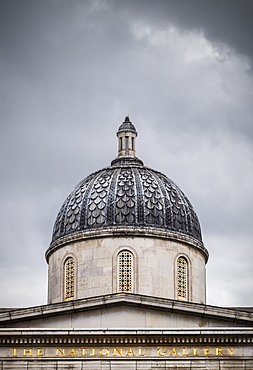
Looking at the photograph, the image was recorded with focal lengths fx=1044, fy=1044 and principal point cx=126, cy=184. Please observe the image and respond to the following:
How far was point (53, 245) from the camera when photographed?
178ft

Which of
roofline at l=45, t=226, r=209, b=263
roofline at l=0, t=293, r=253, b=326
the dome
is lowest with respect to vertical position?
roofline at l=0, t=293, r=253, b=326

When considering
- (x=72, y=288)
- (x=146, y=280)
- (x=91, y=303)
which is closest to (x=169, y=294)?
(x=146, y=280)

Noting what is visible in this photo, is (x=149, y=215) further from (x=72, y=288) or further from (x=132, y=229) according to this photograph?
(x=72, y=288)

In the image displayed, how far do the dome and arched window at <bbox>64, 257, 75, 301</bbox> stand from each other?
139cm

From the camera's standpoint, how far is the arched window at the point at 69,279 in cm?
5216

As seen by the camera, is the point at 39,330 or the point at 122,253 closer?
the point at 39,330

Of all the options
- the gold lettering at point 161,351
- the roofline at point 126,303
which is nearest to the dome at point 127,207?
the roofline at point 126,303

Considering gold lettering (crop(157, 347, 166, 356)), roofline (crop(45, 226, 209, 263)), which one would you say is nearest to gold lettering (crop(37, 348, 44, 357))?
gold lettering (crop(157, 347, 166, 356))

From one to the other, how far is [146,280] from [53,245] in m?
5.84

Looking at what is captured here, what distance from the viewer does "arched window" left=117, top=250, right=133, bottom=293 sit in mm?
51188

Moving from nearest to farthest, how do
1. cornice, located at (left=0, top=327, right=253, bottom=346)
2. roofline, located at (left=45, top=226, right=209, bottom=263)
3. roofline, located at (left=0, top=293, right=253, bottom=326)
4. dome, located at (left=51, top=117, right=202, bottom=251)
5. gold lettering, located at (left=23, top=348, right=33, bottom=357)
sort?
cornice, located at (left=0, top=327, right=253, bottom=346) → gold lettering, located at (left=23, top=348, right=33, bottom=357) → roofline, located at (left=0, top=293, right=253, bottom=326) → roofline, located at (left=45, top=226, right=209, bottom=263) → dome, located at (left=51, top=117, right=202, bottom=251)

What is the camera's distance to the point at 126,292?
4719 cm

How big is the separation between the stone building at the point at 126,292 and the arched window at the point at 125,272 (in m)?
0.05

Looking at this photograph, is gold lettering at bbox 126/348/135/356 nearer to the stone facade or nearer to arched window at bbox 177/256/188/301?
the stone facade
